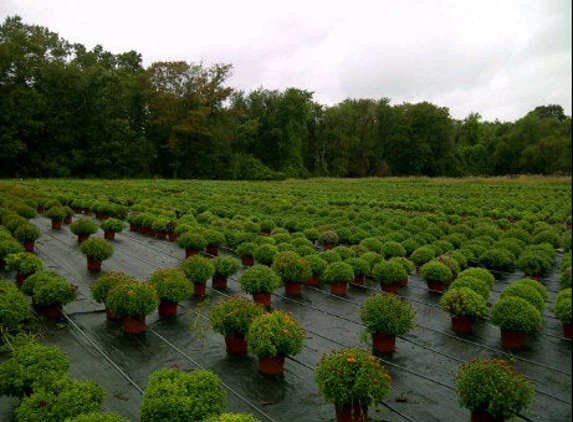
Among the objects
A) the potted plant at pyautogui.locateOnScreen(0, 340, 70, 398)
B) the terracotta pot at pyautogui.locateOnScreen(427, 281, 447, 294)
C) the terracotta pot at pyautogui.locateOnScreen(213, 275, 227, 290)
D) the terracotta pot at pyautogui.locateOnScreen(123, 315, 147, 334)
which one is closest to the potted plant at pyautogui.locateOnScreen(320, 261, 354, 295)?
the terracotta pot at pyautogui.locateOnScreen(427, 281, 447, 294)

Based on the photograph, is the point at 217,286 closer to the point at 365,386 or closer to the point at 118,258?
the point at 118,258

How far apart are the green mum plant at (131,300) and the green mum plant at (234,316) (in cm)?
117

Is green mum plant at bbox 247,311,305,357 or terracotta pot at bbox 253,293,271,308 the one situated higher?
green mum plant at bbox 247,311,305,357

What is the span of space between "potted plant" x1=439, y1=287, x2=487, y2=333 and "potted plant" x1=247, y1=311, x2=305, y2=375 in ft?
10.0

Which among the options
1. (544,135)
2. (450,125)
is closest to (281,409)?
(544,135)

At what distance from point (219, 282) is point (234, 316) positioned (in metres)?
3.81

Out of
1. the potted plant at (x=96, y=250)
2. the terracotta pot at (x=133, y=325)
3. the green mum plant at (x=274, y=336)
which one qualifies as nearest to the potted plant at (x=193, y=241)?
the potted plant at (x=96, y=250)

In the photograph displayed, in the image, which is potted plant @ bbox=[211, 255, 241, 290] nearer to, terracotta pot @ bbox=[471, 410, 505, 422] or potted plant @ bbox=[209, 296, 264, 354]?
potted plant @ bbox=[209, 296, 264, 354]

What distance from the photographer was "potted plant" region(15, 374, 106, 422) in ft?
15.0

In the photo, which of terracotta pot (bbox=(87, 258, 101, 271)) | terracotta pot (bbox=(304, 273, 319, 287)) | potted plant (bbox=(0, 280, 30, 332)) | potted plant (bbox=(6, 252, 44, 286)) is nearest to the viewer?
potted plant (bbox=(0, 280, 30, 332))

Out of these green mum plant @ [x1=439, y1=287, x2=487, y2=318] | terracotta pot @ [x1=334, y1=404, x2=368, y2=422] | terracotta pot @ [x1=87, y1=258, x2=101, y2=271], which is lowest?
terracotta pot @ [x1=87, y1=258, x2=101, y2=271]

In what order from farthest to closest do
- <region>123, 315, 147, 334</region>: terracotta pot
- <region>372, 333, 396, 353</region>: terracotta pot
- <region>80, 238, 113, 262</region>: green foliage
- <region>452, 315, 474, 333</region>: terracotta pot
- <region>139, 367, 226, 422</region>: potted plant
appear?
<region>80, 238, 113, 262</region>: green foliage < <region>452, 315, 474, 333</region>: terracotta pot < <region>123, 315, 147, 334</region>: terracotta pot < <region>372, 333, 396, 353</region>: terracotta pot < <region>139, 367, 226, 422</region>: potted plant

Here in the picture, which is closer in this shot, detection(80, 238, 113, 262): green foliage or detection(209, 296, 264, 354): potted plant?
detection(209, 296, 264, 354): potted plant

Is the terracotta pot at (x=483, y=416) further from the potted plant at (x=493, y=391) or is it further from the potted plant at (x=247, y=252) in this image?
the potted plant at (x=247, y=252)
